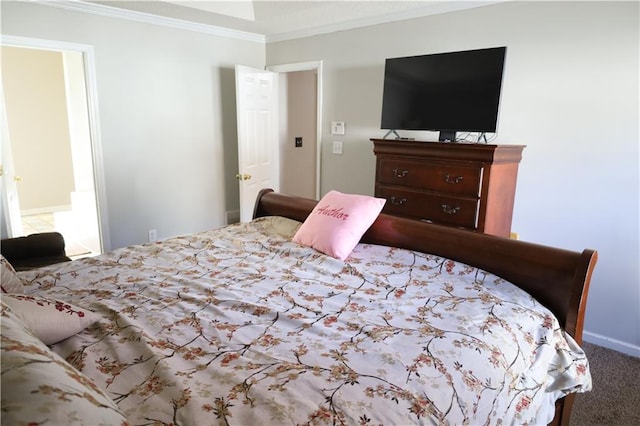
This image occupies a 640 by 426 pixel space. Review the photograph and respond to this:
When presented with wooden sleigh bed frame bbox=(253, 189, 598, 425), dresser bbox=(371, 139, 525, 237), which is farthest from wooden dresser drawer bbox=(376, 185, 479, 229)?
wooden sleigh bed frame bbox=(253, 189, 598, 425)

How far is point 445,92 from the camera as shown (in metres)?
2.79

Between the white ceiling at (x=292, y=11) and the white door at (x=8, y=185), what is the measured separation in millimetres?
1201

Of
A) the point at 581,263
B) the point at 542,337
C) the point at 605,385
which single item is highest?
the point at 581,263

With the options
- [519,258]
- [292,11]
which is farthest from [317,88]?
[519,258]

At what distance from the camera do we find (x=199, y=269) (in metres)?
1.90

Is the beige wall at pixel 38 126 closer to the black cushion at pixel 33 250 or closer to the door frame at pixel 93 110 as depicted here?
the door frame at pixel 93 110

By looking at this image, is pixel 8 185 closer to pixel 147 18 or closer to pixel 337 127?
pixel 147 18

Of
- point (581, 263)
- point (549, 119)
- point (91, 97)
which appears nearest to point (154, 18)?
point (91, 97)

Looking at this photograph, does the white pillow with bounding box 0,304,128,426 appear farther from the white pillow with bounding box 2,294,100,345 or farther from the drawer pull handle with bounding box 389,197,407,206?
the drawer pull handle with bounding box 389,197,407,206

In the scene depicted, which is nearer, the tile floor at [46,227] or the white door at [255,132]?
the white door at [255,132]

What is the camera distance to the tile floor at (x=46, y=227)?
4295 mm

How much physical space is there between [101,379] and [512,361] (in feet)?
3.96

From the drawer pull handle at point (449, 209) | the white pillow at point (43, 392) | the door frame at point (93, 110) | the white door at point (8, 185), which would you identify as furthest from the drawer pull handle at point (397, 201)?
the white door at point (8, 185)

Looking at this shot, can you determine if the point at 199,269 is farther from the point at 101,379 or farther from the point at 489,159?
the point at 489,159
